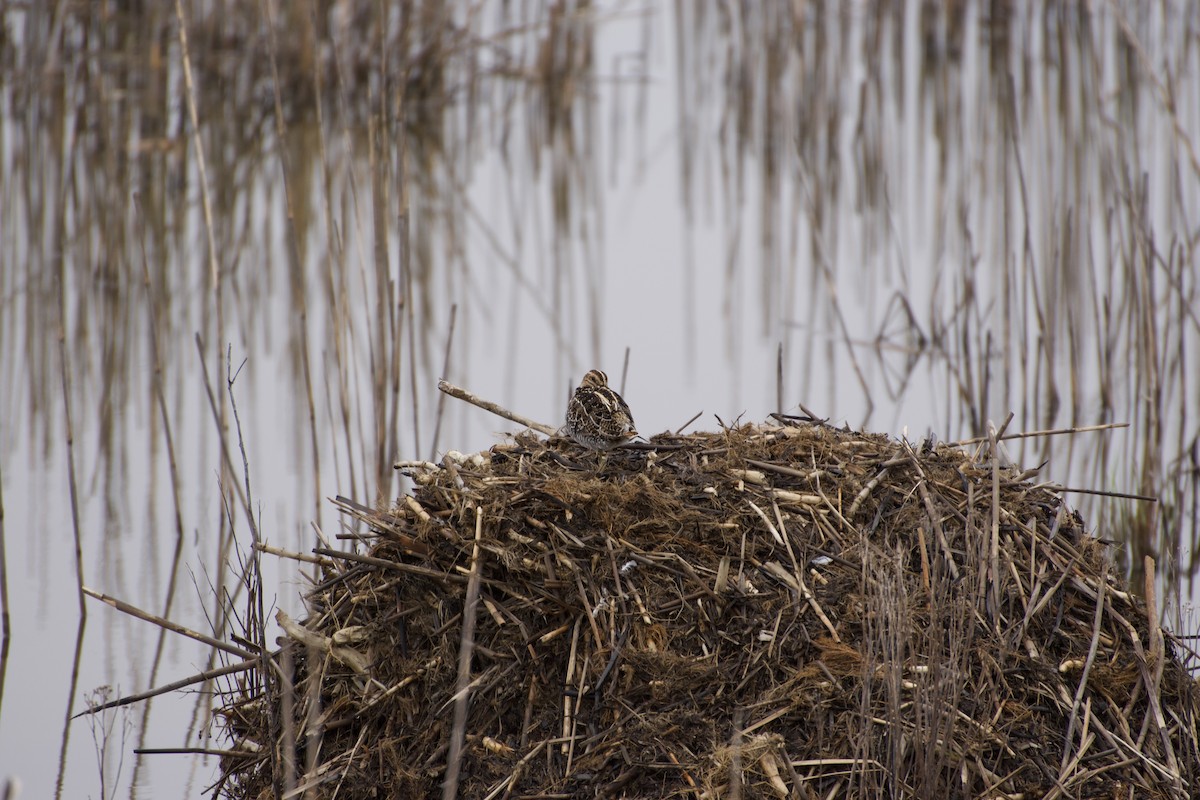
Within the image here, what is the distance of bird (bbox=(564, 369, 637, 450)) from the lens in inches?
172

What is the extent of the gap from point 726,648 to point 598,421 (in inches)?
34.9

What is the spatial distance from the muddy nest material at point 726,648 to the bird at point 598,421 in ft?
0.42

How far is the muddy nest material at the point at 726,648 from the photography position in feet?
11.8

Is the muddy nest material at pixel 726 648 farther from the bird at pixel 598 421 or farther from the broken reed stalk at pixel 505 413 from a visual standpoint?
the broken reed stalk at pixel 505 413

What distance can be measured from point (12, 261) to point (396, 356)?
504 cm

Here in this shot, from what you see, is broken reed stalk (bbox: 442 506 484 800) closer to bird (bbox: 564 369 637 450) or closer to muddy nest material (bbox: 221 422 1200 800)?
muddy nest material (bbox: 221 422 1200 800)

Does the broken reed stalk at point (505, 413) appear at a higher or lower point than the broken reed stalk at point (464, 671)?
higher

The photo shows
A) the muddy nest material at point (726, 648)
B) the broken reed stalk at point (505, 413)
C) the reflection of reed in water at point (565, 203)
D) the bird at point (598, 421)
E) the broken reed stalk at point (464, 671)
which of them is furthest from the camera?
the reflection of reed in water at point (565, 203)

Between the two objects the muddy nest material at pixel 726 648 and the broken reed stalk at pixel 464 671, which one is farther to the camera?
the muddy nest material at pixel 726 648

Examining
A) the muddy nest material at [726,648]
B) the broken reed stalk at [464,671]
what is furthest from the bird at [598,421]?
the broken reed stalk at [464,671]

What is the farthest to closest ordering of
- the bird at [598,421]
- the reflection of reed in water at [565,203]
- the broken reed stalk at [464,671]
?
the reflection of reed in water at [565,203] < the bird at [598,421] < the broken reed stalk at [464,671]

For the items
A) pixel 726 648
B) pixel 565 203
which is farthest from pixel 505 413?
pixel 565 203

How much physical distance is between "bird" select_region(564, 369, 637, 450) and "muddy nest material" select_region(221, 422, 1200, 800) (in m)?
0.13

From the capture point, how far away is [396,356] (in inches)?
227
